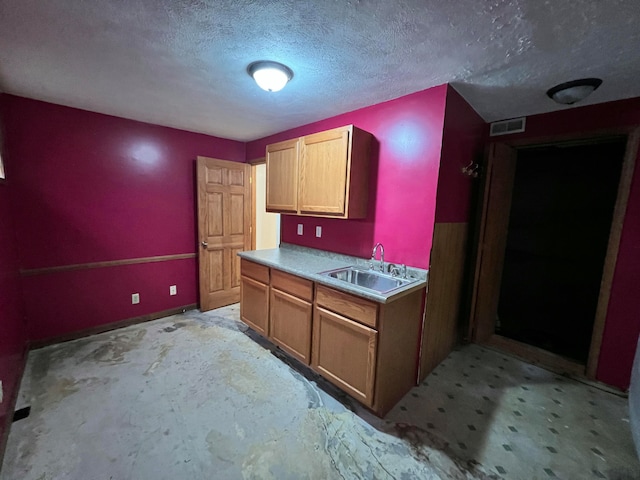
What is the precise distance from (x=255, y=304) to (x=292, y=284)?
68cm

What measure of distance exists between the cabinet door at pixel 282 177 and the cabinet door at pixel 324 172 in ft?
0.34

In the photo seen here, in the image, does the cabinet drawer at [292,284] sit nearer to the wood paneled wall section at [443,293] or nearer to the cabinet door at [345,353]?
the cabinet door at [345,353]

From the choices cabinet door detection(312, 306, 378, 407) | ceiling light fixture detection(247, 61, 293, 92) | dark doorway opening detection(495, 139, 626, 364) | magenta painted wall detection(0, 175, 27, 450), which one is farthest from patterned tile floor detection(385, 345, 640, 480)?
magenta painted wall detection(0, 175, 27, 450)

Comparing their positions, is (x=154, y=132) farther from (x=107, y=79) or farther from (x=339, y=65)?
(x=339, y=65)

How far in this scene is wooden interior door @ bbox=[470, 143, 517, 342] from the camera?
8.49 feet

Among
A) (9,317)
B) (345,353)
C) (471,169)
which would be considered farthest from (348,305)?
(9,317)

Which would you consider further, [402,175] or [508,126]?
[508,126]

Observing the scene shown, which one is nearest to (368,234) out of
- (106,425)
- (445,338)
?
(445,338)

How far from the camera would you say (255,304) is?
2.74 metres

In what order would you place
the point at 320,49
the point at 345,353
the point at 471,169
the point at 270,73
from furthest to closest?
the point at 471,169
the point at 345,353
the point at 270,73
the point at 320,49

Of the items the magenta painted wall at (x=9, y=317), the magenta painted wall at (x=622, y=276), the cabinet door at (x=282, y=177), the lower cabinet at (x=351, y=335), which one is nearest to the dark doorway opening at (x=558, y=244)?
the magenta painted wall at (x=622, y=276)

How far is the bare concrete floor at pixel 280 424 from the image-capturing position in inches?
57.1

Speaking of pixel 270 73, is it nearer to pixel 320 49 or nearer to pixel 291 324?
pixel 320 49

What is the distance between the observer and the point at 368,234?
2430 millimetres
